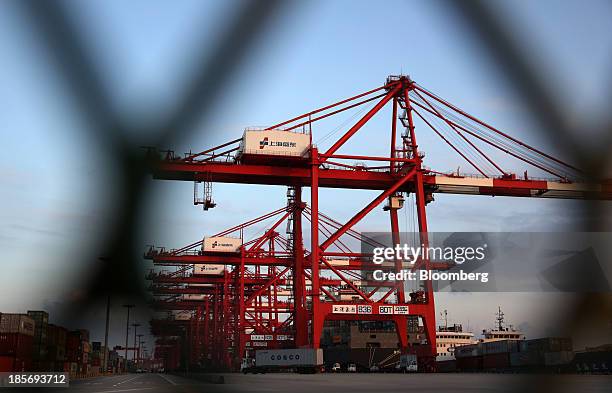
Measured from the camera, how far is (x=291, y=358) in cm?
4634

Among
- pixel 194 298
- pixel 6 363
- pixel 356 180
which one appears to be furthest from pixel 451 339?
Result: pixel 6 363

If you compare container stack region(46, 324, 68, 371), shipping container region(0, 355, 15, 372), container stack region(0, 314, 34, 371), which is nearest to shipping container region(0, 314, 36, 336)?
container stack region(0, 314, 34, 371)

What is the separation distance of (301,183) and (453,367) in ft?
89.7

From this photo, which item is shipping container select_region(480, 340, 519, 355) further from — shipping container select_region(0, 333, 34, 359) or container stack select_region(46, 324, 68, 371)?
container stack select_region(46, 324, 68, 371)

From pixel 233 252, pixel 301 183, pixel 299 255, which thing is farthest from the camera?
pixel 233 252

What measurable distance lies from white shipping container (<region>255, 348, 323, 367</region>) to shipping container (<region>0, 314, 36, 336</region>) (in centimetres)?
3924

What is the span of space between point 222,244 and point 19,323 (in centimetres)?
6572

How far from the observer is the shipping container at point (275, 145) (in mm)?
42688

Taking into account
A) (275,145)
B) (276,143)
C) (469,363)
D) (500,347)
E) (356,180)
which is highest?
(276,143)

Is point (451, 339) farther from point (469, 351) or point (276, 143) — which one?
point (276, 143)

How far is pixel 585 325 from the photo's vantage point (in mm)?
3143

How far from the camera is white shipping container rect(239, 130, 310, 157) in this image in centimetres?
4269

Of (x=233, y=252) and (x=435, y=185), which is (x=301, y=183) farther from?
(x=233, y=252)

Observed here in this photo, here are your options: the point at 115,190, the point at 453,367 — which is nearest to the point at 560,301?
the point at 115,190
